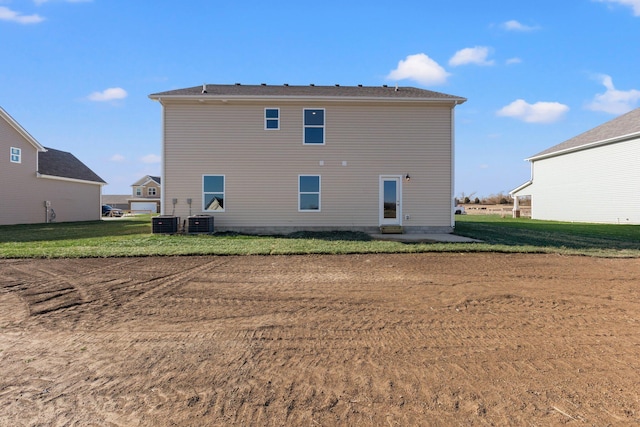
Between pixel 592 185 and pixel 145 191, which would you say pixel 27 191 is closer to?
pixel 592 185

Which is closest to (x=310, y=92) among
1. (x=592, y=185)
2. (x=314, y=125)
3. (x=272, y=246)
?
(x=314, y=125)

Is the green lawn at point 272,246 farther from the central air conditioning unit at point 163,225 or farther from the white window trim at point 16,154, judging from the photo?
the white window trim at point 16,154

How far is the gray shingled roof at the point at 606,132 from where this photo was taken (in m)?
20.6

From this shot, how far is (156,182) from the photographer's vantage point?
6172 cm

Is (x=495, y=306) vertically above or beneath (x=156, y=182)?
beneath

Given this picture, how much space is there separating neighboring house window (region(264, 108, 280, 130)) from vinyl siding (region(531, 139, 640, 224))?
1980cm

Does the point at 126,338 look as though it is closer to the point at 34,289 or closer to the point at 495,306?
the point at 34,289

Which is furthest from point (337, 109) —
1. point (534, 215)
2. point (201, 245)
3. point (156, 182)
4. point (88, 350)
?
point (156, 182)

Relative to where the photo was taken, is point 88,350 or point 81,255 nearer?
point 88,350

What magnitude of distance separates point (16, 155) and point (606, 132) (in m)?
35.0

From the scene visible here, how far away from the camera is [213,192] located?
45.3ft

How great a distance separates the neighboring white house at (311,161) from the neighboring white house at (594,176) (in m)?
13.4

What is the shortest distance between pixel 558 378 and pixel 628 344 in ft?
4.50

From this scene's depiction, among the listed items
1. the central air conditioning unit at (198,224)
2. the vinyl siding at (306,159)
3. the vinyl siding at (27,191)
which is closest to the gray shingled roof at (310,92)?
the vinyl siding at (306,159)
